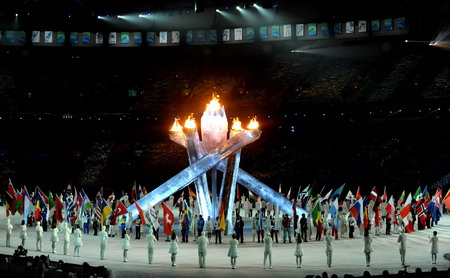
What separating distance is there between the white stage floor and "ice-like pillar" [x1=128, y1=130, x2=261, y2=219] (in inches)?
94.2

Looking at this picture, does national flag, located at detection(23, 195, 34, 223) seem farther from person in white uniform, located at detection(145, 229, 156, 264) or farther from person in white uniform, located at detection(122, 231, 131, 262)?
person in white uniform, located at detection(145, 229, 156, 264)

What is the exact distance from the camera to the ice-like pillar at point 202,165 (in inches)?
1164

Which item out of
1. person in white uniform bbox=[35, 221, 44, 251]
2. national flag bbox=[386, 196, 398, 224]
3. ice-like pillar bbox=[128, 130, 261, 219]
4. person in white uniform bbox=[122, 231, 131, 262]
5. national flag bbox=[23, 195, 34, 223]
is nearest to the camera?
person in white uniform bbox=[122, 231, 131, 262]

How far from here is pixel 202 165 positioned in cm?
3055

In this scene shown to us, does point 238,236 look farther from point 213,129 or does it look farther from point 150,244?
point 150,244

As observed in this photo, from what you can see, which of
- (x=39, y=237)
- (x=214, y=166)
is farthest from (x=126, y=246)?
(x=214, y=166)

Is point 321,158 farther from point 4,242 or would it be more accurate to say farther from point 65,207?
point 4,242

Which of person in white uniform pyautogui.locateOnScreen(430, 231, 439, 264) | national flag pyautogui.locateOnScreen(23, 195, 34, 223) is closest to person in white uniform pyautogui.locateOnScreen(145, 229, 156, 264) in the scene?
person in white uniform pyautogui.locateOnScreen(430, 231, 439, 264)

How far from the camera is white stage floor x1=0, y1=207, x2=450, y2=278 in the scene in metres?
20.3

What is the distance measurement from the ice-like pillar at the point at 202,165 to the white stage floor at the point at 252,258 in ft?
7.85

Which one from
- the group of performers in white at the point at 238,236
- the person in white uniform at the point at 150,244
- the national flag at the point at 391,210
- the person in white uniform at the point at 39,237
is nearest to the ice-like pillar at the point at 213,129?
the group of performers in white at the point at 238,236

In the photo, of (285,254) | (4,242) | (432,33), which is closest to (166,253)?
(285,254)

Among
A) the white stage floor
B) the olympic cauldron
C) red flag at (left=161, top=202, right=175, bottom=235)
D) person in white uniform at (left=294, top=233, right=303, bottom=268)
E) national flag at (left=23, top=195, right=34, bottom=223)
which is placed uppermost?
the olympic cauldron

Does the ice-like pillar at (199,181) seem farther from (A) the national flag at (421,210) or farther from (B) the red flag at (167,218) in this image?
(A) the national flag at (421,210)
